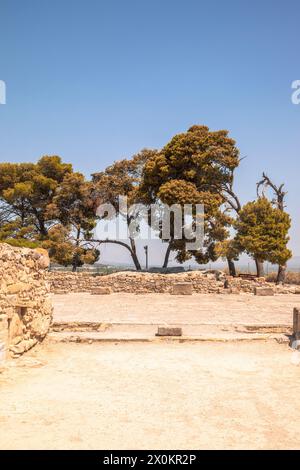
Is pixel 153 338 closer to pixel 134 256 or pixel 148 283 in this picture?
pixel 148 283

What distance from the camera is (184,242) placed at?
28.5m

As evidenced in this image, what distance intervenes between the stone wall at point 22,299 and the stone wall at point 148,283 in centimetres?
1504

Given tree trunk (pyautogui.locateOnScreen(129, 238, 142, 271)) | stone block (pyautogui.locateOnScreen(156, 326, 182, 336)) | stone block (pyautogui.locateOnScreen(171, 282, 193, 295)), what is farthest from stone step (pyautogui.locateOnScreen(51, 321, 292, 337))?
tree trunk (pyautogui.locateOnScreen(129, 238, 142, 271))

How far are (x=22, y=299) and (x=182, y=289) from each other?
1582cm

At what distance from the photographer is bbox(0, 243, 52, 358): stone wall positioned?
22.7ft

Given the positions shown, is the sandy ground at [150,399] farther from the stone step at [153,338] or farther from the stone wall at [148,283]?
the stone wall at [148,283]

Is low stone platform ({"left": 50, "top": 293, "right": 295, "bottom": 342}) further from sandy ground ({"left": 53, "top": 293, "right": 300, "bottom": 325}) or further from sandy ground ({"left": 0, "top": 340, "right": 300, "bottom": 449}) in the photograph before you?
sandy ground ({"left": 0, "top": 340, "right": 300, "bottom": 449})

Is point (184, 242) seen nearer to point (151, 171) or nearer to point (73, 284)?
point (151, 171)

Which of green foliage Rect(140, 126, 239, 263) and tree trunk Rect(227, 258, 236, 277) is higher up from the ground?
green foliage Rect(140, 126, 239, 263)

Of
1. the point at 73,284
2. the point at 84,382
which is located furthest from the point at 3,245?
the point at 73,284

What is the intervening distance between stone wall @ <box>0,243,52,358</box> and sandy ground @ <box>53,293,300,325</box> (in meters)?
3.98

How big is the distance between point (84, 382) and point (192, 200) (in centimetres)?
2179

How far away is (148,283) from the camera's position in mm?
24188
